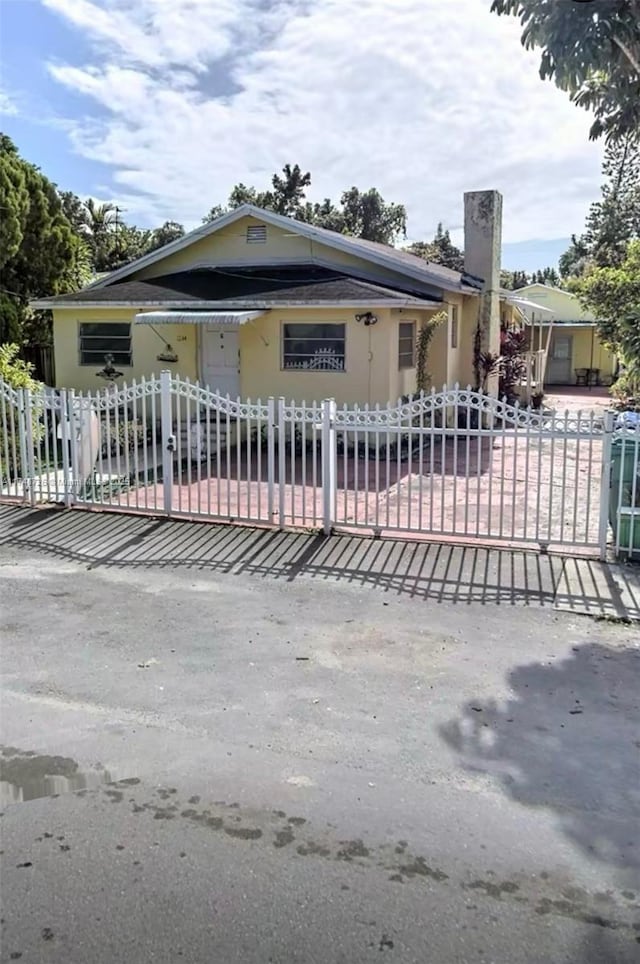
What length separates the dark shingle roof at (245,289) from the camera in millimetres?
15578

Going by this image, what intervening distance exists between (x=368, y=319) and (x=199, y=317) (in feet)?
11.2

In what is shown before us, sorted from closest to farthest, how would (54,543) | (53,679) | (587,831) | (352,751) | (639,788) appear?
(587,831) → (639,788) → (352,751) → (53,679) → (54,543)

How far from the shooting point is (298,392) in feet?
54.2

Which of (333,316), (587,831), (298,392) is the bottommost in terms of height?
(587,831)

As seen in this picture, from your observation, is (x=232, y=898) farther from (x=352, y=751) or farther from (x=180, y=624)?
(x=180, y=624)

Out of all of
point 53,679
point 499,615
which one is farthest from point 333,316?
point 53,679

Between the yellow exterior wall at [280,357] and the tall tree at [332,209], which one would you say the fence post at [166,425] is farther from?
the tall tree at [332,209]

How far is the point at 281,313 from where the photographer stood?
16391mm

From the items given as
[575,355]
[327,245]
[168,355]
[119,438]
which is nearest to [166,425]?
[119,438]

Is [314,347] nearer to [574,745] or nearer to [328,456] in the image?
[328,456]

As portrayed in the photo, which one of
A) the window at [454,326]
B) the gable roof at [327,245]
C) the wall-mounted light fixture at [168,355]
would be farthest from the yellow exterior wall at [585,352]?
the wall-mounted light fixture at [168,355]

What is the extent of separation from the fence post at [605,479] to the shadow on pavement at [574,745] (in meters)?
2.28

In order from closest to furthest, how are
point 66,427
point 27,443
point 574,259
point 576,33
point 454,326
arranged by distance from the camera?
point 576,33 < point 66,427 < point 27,443 < point 454,326 < point 574,259

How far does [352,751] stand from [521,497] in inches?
292
